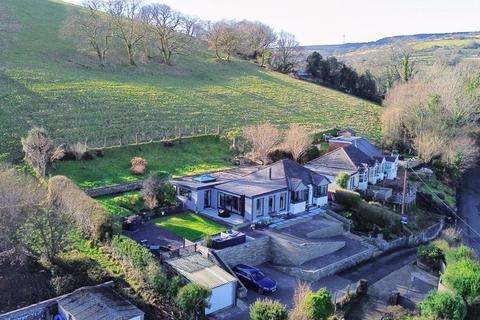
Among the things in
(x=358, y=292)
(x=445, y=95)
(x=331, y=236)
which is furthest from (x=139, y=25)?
(x=358, y=292)

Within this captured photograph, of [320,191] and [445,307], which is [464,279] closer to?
[445,307]

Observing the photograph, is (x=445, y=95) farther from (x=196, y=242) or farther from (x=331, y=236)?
(x=196, y=242)

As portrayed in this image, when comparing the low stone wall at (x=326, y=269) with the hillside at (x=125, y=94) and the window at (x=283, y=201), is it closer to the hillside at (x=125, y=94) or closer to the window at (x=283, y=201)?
the window at (x=283, y=201)

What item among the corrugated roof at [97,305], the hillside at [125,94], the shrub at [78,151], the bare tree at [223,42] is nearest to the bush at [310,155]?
the hillside at [125,94]

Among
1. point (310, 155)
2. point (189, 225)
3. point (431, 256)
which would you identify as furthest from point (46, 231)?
point (310, 155)

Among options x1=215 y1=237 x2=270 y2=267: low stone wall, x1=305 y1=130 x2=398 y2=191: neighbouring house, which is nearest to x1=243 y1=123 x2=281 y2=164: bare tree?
x1=305 y1=130 x2=398 y2=191: neighbouring house

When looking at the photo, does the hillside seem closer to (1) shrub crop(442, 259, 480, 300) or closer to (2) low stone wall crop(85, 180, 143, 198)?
(2) low stone wall crop(85, 180, 143, 198)
